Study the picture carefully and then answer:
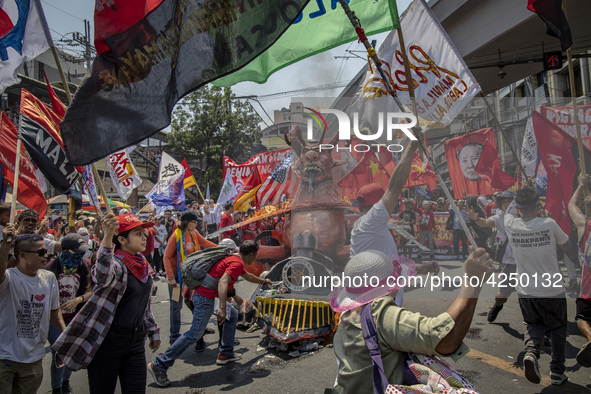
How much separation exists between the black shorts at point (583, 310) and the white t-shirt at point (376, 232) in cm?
206

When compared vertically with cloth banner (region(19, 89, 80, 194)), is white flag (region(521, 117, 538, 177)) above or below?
below

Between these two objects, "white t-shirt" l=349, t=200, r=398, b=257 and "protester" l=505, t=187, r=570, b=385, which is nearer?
"white t-shirt" l=349, t=200, r=398, b=257

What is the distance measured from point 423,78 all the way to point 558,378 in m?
3.12

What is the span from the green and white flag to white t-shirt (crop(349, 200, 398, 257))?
158 cm

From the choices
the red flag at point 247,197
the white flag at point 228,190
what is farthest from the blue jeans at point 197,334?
the white flag at point 228,190

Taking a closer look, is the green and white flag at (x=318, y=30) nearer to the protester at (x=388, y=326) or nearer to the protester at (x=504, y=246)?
the protester at (x=504, y=246)

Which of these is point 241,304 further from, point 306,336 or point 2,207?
point 2,207

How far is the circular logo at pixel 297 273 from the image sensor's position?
5.92 m

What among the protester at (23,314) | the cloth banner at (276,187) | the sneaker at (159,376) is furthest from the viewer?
the cloth banner at (276,187)

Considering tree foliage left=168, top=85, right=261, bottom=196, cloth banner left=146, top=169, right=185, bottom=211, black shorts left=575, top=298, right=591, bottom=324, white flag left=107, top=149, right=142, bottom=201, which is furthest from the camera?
tree foliage left=168, top=85, right=261, bottom=196

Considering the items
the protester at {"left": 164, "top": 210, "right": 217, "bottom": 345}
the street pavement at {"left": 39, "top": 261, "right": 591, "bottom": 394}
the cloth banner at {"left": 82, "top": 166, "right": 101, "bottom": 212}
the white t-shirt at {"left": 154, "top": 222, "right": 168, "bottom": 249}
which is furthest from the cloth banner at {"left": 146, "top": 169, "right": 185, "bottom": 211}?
the street pavement at {"left": 39, "top": 261, "right": 591, "bottom": 394}

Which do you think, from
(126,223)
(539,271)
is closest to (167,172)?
(126,223)

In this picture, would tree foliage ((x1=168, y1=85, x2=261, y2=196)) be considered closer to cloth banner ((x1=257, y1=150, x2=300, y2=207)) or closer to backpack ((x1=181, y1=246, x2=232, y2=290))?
cloth banner ((x1=257, y1=150, x2=300, y2=207))

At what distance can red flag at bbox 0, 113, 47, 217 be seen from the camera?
18.8 ft
